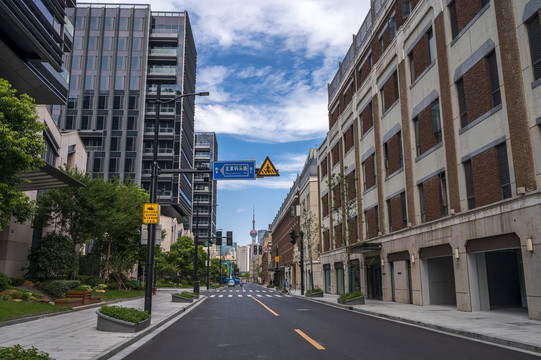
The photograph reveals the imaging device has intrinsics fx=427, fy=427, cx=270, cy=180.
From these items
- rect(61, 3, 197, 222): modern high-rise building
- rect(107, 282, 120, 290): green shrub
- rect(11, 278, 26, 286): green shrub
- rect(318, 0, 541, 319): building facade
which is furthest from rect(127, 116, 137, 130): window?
rect(11, 278, 26, 286): green shrub

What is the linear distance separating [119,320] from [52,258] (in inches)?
624

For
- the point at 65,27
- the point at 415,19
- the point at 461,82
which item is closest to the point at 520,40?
the point at 461,82

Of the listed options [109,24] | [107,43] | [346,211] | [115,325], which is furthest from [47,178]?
[109,24]

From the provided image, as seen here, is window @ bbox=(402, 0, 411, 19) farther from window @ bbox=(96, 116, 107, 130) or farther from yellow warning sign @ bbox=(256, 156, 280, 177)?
window @ bbox=(96, 116, 107, 130)

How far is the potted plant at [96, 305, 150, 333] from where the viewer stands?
12297 millimetres

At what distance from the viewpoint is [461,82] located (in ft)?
69.6

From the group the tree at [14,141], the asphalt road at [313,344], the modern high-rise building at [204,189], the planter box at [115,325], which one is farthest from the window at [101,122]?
the planter box at [115,325]

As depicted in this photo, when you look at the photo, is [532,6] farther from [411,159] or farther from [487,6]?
[411,159]

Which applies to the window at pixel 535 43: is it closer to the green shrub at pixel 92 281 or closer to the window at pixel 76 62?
the green shrub at pixel 92 281

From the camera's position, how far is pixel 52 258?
84.0ft

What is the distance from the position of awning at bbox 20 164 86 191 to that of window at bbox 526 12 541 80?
69.8ft

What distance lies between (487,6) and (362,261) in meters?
21.7

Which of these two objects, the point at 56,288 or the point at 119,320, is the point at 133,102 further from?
the point at 119,320

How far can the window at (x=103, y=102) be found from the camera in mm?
75688
